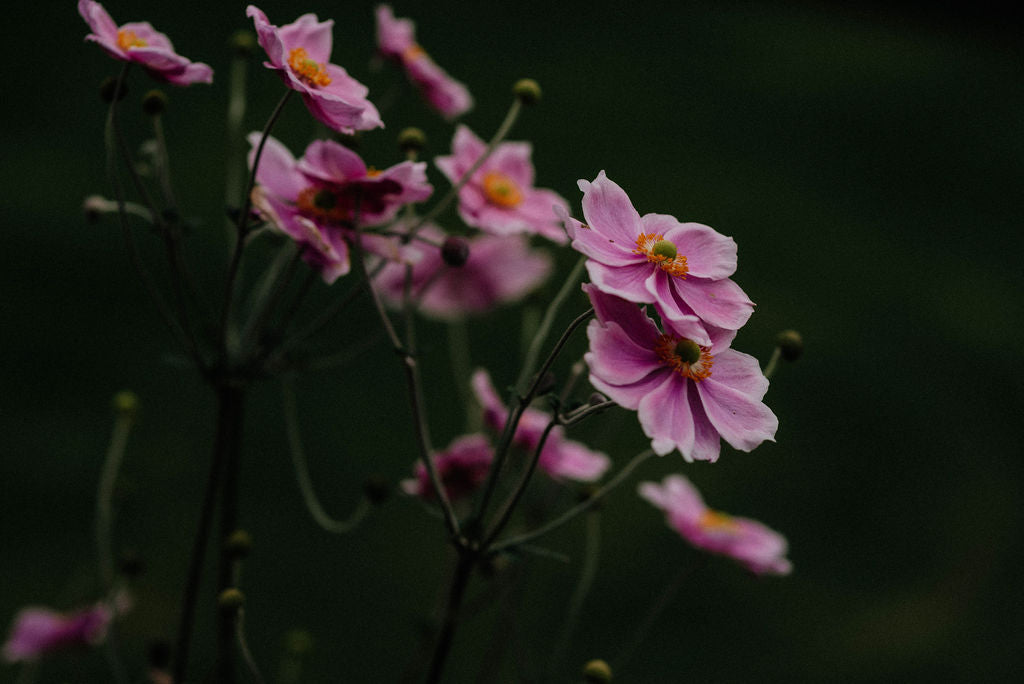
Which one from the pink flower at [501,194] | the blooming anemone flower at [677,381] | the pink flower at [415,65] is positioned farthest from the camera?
the pink flower at [415,65]

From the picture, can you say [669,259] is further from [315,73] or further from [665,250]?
[315,73]

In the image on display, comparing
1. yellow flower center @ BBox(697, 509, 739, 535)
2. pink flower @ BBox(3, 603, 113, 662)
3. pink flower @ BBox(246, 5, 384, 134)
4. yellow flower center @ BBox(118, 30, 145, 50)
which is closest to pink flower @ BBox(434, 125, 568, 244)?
pink flower @ BBox(246, 5, 384, 134)

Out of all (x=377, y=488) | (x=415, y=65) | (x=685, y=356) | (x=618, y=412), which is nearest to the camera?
(x=685, y=356)

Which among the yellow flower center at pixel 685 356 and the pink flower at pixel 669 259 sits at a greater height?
the pink flower at pixel 669 259

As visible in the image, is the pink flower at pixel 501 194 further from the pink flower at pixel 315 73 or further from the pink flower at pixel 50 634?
the pink flower at pixel 50 634

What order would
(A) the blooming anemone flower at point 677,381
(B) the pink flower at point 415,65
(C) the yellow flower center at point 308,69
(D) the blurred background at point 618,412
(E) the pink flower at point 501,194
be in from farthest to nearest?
1. (D) the blurred background at point 618,412
2. (B) the pink flower at point 415,65
3. (E) the pink flower at point 501,194
4. (C) the yellow flower center at point 308,69
5. (A) the blooming anemone flower at point 677,381

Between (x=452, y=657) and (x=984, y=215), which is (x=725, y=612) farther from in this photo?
(x=984, y=215)

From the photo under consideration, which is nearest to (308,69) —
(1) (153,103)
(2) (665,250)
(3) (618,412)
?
A: (1) (153,103)

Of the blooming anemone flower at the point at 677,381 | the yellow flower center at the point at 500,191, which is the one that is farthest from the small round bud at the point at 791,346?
the yellow flower center at the point at 500,191
